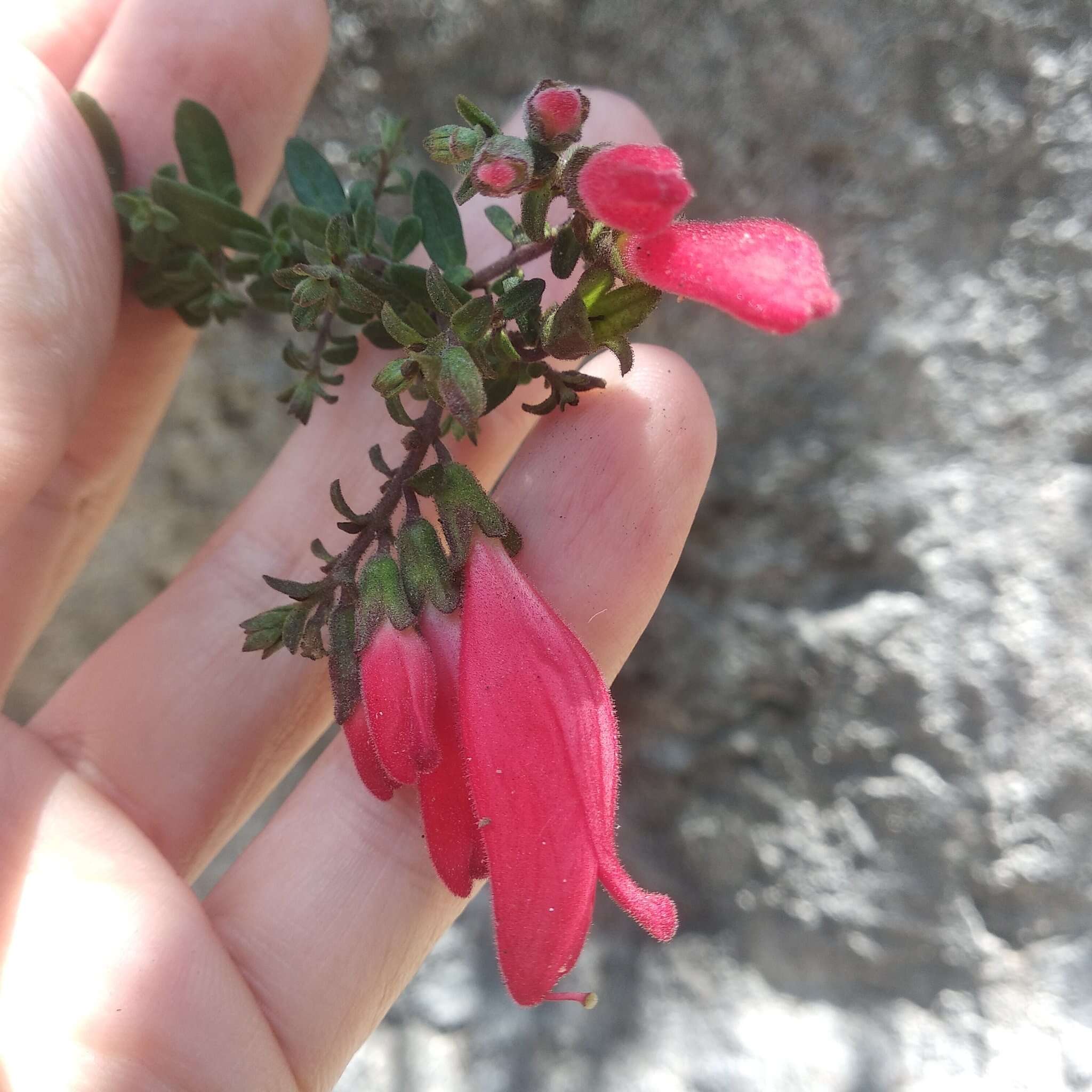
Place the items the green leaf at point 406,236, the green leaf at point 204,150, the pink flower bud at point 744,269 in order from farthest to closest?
the green leaf at point 204,150 < the green leaf at point 406,236 < the pink flower bud at point 744,269

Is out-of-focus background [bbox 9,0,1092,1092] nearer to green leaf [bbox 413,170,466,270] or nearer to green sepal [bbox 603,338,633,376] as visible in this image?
green leaf [bbox 413,170,466,270]

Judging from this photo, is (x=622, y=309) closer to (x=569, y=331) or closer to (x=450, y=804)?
(x=569, y=331)

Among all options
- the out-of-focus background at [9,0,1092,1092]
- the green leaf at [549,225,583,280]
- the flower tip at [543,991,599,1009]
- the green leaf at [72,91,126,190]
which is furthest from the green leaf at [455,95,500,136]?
the flower tip at [543,991,599,1009]

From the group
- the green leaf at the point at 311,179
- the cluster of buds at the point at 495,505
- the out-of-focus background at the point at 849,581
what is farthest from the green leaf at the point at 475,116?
the out-of-focus background at the point at 849,581

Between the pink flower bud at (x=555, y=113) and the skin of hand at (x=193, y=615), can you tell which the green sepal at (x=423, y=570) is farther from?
the pink flower bud at (x=555, y=113)

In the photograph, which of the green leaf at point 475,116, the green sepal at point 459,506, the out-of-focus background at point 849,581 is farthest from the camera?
the out-of-focus background at point 849,581

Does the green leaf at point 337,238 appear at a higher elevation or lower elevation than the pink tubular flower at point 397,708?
higher

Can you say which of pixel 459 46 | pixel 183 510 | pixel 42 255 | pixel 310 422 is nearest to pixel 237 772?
pixel 310 422
